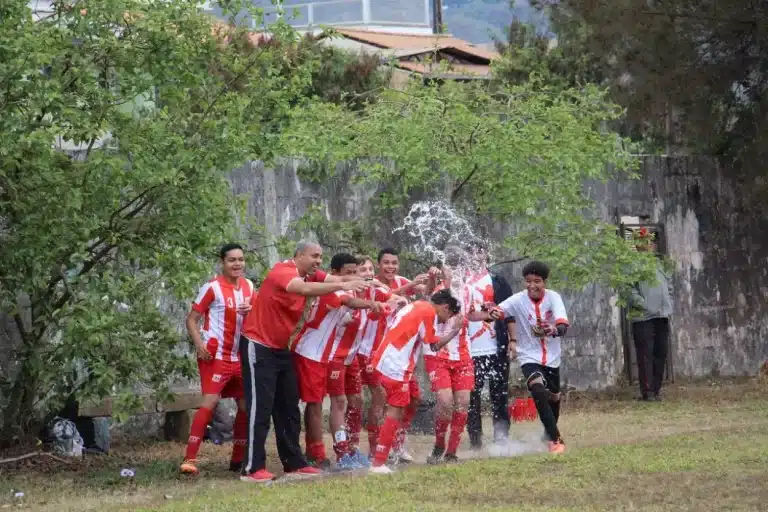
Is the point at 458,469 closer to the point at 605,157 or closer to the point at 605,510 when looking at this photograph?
the point at 605,510

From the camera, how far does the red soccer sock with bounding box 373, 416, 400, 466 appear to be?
1159 cm

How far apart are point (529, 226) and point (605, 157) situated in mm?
1126

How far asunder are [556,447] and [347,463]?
5.69 ft

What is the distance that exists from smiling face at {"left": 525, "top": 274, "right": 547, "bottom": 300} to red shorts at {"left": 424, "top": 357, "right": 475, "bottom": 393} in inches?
35.5

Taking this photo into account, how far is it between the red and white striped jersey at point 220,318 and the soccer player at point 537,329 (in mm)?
2318

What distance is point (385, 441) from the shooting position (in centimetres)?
1162

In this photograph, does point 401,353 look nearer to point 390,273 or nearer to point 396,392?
point 396,392

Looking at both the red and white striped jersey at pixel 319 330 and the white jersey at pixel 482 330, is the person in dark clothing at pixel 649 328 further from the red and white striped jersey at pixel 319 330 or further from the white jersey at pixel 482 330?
the red and white striped jersey at pixel 319 330

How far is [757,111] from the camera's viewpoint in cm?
1986

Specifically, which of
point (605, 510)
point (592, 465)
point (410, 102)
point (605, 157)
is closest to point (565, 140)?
point (605, 157)

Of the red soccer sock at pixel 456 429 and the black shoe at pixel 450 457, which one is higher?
the red soccer sock at pixel 456 429

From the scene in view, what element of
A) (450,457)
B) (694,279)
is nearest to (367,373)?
(450,457)

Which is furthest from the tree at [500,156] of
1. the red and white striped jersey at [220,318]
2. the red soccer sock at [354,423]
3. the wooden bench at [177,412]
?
the red soccer sock at [354,423]

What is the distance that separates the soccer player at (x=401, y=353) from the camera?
11664 mm
